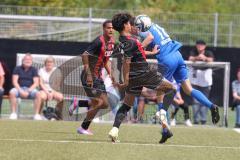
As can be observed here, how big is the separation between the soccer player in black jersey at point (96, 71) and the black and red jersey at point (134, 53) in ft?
4.80

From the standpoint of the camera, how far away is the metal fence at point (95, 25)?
21531mm

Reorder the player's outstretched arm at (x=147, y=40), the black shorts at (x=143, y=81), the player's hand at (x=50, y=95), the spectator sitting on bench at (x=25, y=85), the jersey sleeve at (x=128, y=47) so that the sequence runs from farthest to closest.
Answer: the spectator sitting on bench at (x=25, y=85) < the player's hand at (x=50, y=95) < the player's outstretched arm at (x=147, y=40) < the black shorts at (x=143, y=81) < the jersey sleeve at (x=128, y=47)

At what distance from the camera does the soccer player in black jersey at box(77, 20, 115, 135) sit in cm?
1343

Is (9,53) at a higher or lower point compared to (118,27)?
lower

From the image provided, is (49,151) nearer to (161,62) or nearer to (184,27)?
(161,62)

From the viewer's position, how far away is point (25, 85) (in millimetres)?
18625

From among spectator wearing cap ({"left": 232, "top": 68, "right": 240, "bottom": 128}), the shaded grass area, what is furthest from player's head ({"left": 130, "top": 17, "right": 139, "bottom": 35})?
spectator wearing cap ({"left": 232, "top": 68, "right": 240, "bottom": 128})

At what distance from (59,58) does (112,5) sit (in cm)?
1508

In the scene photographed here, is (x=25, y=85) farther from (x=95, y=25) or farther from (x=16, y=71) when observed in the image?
(x=95, y=25)

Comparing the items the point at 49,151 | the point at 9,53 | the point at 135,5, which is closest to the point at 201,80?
the point at 9,53

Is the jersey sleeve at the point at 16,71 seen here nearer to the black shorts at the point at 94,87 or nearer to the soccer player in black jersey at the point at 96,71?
the soccer player in black jersey at the point at 96,71

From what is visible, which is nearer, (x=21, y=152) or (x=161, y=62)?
(x=21, y=152)

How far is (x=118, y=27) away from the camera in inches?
470

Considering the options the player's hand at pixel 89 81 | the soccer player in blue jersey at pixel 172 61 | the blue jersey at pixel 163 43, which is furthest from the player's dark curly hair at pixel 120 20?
the player's hand at pixel 89 81
